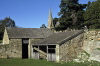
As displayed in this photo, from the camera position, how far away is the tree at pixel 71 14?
4241 cm

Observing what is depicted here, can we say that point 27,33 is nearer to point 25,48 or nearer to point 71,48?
point 25,48

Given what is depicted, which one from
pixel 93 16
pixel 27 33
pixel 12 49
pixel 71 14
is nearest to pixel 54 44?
pixel 12 49

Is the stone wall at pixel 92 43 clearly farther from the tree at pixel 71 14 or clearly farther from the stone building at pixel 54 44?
the tree at pixel 71 14

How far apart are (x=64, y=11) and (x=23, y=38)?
17286 mm

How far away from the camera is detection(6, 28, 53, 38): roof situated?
3244 centimetres

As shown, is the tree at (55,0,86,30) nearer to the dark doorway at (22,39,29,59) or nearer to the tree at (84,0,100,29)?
the tree at (84,0,100,29)

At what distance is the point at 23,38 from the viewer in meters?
32.6

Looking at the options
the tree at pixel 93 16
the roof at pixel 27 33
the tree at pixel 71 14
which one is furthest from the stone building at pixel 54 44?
the tree at pixel 93 16

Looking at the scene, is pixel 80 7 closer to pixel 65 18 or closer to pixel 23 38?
pixel 65 18

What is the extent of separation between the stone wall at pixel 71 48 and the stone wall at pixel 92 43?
31.6 inches

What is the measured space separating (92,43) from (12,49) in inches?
593

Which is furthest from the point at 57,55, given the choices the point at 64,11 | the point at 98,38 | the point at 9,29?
the point at 64,11

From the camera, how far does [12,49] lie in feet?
102

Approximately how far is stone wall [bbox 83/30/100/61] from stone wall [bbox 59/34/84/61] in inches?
31.6
